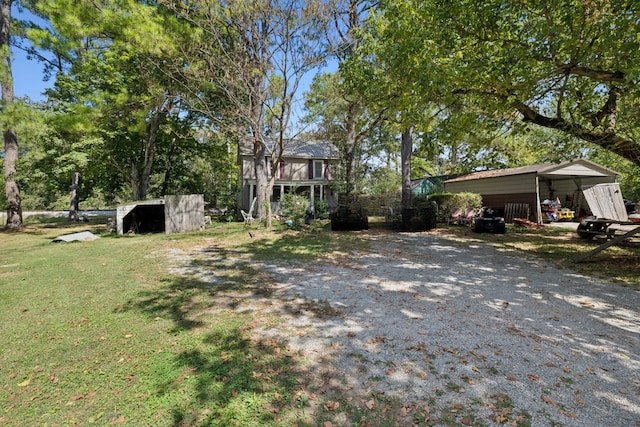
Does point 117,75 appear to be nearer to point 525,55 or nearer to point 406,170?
point 406,170

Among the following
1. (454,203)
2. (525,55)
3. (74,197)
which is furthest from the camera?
(74,197)

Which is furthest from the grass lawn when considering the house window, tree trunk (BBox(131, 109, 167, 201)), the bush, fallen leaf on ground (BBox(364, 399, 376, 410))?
the house window

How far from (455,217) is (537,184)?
417cm

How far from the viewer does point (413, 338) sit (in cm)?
337

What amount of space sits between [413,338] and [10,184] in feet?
65.9

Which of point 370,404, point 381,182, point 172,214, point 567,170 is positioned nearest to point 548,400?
point 370,404

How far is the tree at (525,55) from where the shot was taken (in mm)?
5035

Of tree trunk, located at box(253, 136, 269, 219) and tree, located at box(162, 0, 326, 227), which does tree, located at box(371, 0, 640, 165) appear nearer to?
tree, located at box(162, 0, 326, 227)

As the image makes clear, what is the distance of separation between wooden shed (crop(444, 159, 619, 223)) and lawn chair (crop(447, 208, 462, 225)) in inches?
119

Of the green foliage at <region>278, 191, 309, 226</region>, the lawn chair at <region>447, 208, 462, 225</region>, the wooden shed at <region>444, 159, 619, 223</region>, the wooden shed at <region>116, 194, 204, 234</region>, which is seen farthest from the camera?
the green foliage at <region>278, 191, 309, 226</region>

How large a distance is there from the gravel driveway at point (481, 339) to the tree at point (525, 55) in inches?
142

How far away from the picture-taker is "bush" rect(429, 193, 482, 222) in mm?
14484

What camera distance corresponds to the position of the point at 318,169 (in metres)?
23.0

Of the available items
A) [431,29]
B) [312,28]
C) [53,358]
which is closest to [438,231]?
[431,29]
